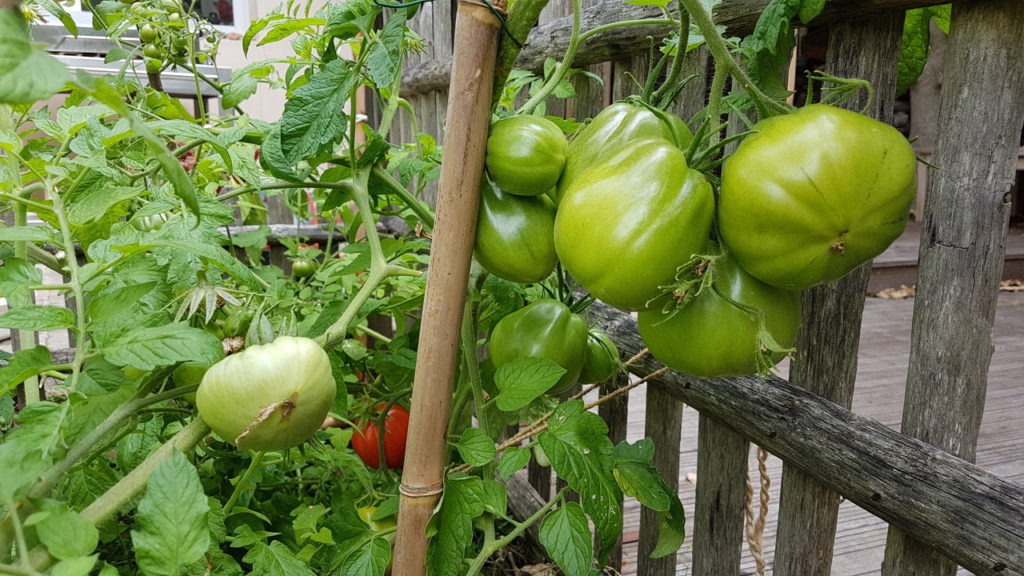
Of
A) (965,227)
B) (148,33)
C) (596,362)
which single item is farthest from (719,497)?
(148,33)

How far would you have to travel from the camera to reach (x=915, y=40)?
870mm

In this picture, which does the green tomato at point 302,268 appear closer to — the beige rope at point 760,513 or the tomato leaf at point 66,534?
the beige rope at point 760,513

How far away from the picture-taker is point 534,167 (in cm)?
57

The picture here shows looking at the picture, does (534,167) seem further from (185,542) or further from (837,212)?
(185,542)

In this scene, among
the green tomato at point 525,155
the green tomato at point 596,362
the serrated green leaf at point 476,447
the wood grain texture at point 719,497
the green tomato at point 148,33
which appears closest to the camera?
the green tomato at point 525,155

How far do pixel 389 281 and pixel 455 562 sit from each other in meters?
0.59

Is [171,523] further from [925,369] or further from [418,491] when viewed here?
[925,369]

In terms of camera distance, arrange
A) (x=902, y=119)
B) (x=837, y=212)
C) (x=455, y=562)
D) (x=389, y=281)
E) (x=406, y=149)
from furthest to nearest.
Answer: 1. (x=902, y=119)
2. (x=406, y=149)
3. (x=389, y=281)
4. (x=455, y=562)
5. (x=837, y=212)

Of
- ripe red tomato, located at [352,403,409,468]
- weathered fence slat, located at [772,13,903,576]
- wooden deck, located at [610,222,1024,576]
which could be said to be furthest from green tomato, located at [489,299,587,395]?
wooden deck, located at [610,222,1024,576]

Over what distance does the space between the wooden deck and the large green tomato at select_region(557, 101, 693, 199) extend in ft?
4.61

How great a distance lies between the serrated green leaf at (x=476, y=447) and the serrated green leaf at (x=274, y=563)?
0.20 metres

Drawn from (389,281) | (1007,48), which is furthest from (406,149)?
(1007,48)

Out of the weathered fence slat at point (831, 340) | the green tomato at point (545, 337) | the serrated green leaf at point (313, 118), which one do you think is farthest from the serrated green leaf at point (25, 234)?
the weathered fence slat at point (831, 340)

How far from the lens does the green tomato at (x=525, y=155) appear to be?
0.56 meters
